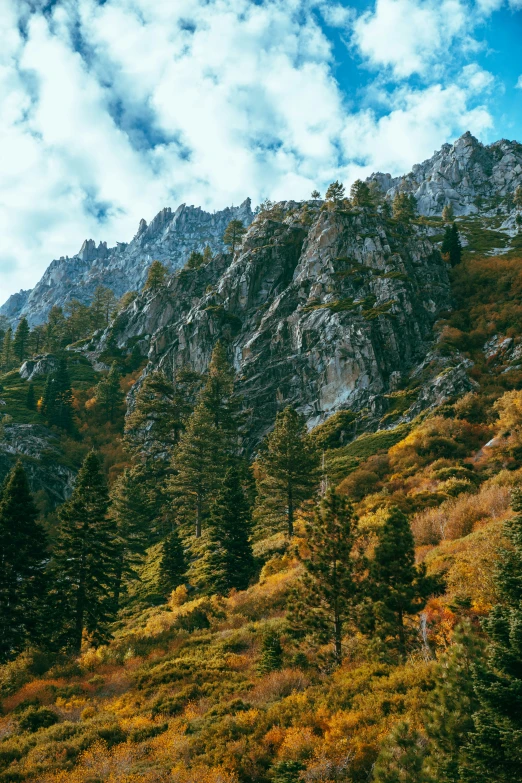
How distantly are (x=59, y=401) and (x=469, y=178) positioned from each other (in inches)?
6375

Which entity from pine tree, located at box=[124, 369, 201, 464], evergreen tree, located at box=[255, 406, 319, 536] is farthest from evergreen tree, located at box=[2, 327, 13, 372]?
evergreen tree, located at box=[255, 406, 319, 536]

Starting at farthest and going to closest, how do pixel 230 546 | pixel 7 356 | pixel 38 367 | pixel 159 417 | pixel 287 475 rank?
pixel 7 356 < pixel 38 367 < pixel 159 417 < pixel 287 475 < pixel 230 546

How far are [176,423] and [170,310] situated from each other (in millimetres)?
46672

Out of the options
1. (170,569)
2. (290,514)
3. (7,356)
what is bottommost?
(170,569)

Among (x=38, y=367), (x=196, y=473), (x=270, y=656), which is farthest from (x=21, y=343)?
(x=270, y=656)

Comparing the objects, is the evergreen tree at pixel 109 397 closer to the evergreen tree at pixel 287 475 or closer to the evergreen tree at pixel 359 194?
the evergreen tree at pixel 287 475

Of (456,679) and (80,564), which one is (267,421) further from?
(456,679)

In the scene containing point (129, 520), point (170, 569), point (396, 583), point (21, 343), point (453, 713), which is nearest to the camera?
point (453, 713)

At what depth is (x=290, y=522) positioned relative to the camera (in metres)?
33.3

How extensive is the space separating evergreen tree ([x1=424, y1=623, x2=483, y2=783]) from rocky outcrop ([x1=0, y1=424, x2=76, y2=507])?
187 ft

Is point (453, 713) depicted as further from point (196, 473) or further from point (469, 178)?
point (469, 178)

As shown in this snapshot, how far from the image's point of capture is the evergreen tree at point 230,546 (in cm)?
2791

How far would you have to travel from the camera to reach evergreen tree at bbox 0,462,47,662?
2241 centimetres

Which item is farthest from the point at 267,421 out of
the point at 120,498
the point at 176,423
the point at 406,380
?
the point at 120,498
